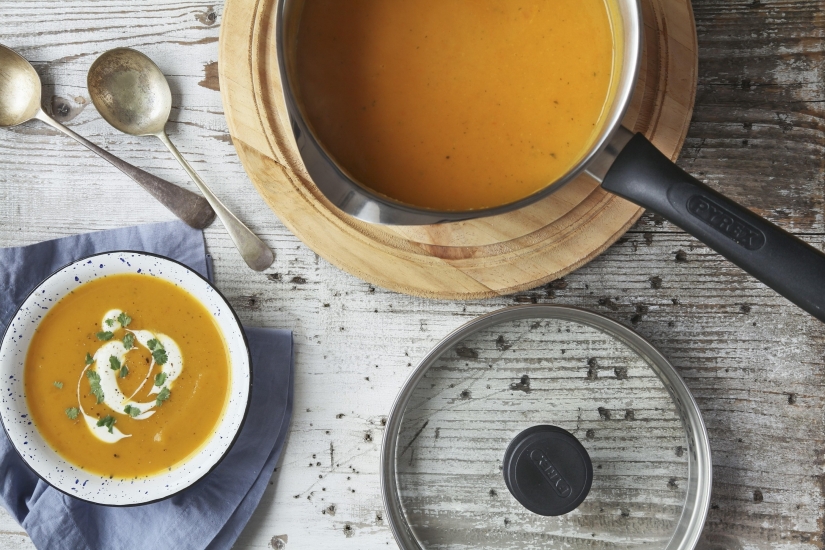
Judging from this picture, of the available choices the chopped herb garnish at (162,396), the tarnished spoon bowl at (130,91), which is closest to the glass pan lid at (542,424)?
the chopped herb garnish at (162,396)

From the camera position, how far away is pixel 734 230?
693 millimetres

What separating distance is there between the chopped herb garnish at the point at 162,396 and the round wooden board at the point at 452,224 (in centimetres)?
33

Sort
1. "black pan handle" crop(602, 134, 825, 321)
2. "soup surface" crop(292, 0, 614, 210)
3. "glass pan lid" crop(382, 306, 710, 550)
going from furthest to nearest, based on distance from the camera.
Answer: "glass pan lid" crop(382, 306, 710, 550), "soup surface" crop(292, 0, 614, 210), "black pan handle" crop(602, 134, 825, 321)

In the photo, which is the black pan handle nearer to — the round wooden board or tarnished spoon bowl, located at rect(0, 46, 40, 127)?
the round wooden board

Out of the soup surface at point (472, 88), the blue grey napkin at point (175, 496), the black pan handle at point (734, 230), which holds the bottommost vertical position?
the blue grey napkin at point (175, 496)

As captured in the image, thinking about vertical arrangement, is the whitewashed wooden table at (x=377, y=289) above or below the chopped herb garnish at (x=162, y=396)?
above

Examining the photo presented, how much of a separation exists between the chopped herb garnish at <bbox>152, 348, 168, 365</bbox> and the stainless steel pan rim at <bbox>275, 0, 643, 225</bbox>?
1.37 ft

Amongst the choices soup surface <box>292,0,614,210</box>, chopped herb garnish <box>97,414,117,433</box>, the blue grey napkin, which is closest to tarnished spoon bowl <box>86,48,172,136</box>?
the blue grey napkin

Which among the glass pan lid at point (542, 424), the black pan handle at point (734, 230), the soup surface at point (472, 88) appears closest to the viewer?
the black pan handle at point (734, 230)

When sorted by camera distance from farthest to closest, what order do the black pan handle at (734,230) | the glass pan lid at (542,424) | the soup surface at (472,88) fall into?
1. the glass pan lid at (542,424)
2. the soup surface at (472,88)
3. the black pan handle at (734,230)

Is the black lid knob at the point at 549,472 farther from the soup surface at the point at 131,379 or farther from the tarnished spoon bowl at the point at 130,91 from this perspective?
the tarnished spoon bowl at the point at 130,91

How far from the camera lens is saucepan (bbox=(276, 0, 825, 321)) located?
687 mm

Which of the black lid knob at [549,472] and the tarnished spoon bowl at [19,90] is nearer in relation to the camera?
the black lid knob at [549,472]

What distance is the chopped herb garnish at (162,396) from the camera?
99 cm
